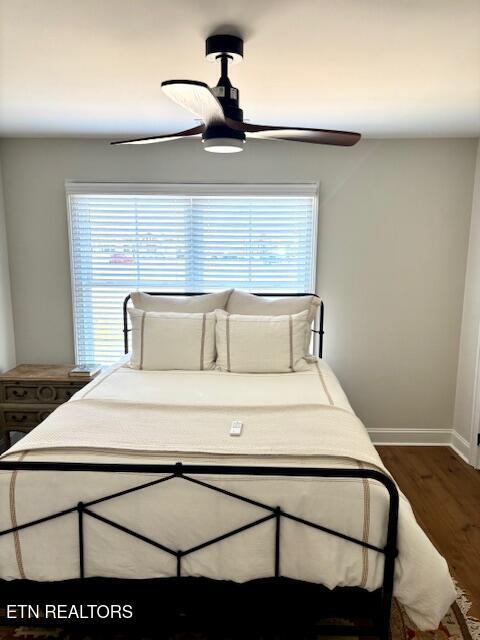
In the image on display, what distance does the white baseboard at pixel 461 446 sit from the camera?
3445 millimetres

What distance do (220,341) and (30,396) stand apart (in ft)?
4.80

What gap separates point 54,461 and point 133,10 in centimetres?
155

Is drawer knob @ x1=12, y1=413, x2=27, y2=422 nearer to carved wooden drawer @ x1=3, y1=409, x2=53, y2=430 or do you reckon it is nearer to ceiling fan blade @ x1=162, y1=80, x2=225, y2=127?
carved wooden drawer @ x1=3, y1=409, x2=53, y2=430

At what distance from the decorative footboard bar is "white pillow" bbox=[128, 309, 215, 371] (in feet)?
4.29

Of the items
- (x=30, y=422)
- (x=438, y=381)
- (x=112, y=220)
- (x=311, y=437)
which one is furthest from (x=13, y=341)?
(x=438, y=381)

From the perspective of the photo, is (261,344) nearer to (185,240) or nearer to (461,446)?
(185,240)

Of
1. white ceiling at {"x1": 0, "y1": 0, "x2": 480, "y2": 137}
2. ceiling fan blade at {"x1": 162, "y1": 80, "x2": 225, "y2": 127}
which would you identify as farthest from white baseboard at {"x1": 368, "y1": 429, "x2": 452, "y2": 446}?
ceiling fan blade at {"x1": 162, "y1": 80, "x2": 225, "y2": 127}

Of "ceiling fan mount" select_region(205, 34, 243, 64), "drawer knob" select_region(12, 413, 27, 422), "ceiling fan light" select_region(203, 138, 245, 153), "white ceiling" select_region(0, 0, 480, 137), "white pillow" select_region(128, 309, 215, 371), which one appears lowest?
"drawer knob" select_region(12, 413, 27, 422)

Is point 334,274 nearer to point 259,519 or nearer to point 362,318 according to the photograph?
point 362,318

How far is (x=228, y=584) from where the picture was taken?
1.62 metres

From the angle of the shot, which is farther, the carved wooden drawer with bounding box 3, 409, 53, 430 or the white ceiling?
the carved wooden drawer with bounding box 3, 409, 53, 430

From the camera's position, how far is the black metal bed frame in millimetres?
1538

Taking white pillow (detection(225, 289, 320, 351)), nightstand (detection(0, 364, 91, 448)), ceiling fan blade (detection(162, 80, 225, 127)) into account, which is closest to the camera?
ceiling fan blade (detection(162, 80, 225, 127))

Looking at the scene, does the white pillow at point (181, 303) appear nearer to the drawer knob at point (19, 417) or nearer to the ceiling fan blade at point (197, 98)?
the drawer knob at point (19, 417)
